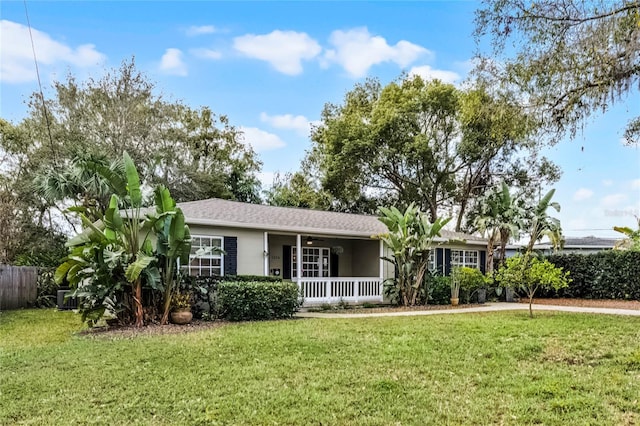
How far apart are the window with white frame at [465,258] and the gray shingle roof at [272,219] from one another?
10.8ft

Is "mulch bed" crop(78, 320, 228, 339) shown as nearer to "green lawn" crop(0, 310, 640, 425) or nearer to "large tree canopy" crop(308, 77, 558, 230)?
"green lawn" crop(0, 310, 640, 425)

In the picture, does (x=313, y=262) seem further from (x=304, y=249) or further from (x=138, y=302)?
(x=138, y=302)

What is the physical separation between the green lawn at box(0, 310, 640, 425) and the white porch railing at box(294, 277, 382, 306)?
565 centimetres

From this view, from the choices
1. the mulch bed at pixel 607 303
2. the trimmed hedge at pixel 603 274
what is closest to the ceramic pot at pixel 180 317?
the mulch bed at pixel 607 303

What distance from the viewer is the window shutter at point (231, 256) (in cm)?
1393

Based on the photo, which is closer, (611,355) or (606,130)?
(611,355)

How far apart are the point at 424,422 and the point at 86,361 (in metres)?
5.01

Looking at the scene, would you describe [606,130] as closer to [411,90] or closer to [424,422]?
[424,422]

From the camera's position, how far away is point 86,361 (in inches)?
284

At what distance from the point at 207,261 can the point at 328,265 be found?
236 inches

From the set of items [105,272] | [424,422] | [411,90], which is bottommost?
[424,422]

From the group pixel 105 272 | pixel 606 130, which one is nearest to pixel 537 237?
pixel 606 130

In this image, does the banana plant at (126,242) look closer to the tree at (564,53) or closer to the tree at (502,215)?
the tree at (564,53)

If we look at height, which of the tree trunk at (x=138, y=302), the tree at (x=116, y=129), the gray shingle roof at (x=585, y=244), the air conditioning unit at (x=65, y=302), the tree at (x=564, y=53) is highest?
the tree at (x=116, y=129)
